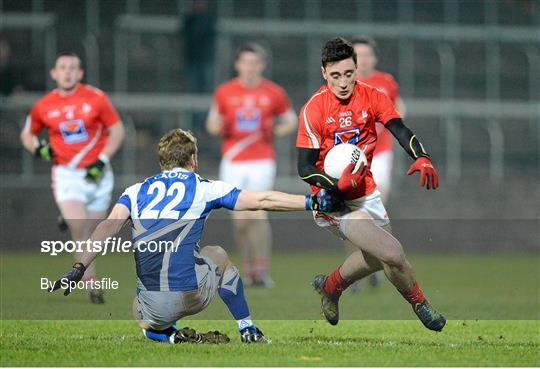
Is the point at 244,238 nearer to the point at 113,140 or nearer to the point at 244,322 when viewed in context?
the point at 113,140

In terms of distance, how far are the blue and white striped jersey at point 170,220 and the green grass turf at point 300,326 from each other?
46cm

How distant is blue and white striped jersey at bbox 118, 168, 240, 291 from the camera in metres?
7.89

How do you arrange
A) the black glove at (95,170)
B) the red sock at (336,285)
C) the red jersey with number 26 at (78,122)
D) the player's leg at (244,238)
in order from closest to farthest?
the red sock at (336,285)
the black glove at (95,170)
the red jersey with number 26 at (78,122)
the player's leg at (244,238)

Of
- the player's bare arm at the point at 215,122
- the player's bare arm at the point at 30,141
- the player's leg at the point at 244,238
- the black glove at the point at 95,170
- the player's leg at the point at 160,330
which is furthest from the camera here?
the player's bare arm at the point at 215,122

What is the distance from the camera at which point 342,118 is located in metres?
8.75

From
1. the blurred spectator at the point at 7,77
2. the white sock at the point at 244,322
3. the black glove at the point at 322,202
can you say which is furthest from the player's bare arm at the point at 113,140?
the blurred spectator at the point at 7,77

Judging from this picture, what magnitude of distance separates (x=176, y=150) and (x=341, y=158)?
1087 millimetres

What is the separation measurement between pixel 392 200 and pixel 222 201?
40.0 feet

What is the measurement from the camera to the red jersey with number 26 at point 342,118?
28.6 feet

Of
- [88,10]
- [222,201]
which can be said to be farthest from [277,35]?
[222,201]

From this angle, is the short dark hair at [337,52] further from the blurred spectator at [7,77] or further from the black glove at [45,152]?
the blurred spectator at [7,77]

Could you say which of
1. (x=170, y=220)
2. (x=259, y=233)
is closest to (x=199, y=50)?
(x=259, y=233)

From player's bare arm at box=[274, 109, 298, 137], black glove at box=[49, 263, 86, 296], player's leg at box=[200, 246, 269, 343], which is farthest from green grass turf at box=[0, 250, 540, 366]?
player's bare arm at box=[274, 109, 298, 137]

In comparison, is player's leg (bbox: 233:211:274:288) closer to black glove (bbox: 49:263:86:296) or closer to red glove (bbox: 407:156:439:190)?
red glove (bbox: 407:156:439:190)
